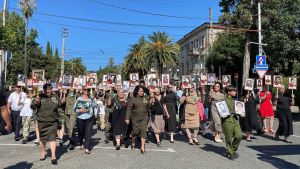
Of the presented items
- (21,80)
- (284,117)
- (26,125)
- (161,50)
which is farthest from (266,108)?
(161,50)

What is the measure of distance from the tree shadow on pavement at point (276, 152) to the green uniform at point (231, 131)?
28.0 inches

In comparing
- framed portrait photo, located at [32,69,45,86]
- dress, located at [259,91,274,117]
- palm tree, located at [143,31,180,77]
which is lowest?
dress, located at [259,91,274,117]

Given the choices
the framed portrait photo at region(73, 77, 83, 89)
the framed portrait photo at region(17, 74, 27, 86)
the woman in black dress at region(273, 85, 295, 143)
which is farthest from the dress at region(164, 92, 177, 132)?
the framed portrait photo at region(17, 74, 27, 86)

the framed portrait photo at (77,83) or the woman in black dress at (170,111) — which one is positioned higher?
the framed portrait photo at (77,83)

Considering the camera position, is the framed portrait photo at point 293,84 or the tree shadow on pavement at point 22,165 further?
the framed portrait photo at point 293,84

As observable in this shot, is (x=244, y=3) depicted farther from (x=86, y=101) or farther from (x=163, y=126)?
(x=86, y=101)

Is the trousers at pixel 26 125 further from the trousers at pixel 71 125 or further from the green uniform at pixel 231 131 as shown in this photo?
the green uniform at pixel 231 131

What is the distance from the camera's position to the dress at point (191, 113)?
7520mm

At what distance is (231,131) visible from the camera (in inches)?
227

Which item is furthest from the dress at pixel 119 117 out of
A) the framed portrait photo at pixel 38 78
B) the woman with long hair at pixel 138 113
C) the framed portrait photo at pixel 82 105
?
the framed portrait photo at pixel 38 78

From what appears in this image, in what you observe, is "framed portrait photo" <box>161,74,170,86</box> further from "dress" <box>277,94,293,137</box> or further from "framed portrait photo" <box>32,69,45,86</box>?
"framed portrait photo" <box>32,69,45,86</box>

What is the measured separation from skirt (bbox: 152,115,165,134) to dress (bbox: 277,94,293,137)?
3.83 metres

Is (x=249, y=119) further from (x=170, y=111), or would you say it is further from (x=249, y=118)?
(x=170, y=111)

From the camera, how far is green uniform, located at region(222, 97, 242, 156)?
5.70 meters
